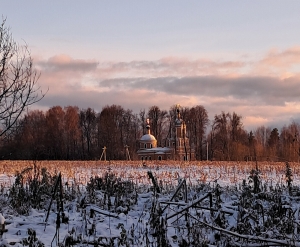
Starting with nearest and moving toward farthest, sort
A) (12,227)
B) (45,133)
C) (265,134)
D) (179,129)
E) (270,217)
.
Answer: (12,227), (270,217), (179,129), (45,133), (265,134)

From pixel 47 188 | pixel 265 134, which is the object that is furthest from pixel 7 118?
pixel 265 134

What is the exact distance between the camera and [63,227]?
22.3 ft

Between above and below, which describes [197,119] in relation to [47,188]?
above

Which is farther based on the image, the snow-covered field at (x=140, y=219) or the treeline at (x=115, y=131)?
the treeline at (x=115, y=131)

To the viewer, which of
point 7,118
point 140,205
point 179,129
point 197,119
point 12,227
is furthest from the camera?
point 197,119

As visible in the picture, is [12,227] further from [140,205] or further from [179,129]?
[179,129]

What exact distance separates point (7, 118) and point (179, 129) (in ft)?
195

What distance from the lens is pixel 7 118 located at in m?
9.91

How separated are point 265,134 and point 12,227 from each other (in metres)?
97.2

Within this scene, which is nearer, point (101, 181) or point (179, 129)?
point (101, 181)

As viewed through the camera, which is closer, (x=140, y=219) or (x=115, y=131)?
(x=140, y=219)

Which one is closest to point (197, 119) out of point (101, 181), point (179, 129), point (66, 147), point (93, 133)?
point (179, 129)

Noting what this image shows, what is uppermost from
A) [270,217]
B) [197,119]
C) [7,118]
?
[197,119]

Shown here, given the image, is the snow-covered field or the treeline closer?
the snow-covered field
